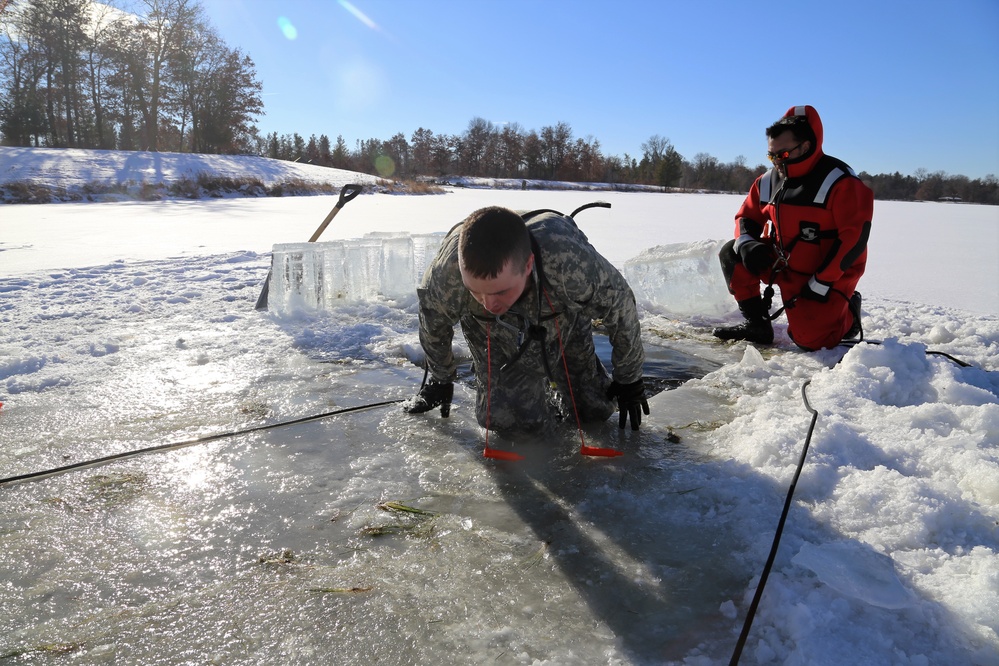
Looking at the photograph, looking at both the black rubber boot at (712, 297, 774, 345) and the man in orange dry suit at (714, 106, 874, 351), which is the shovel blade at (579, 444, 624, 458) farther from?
the black rubber boot at (712, 297, 774, 345)

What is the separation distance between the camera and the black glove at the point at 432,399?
9.27ft

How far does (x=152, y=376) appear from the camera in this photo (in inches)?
125

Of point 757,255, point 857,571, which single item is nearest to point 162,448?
point 857,571

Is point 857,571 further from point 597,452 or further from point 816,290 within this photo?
point 816,290

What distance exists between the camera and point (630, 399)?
2.64m

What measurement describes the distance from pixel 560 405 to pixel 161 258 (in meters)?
5.56

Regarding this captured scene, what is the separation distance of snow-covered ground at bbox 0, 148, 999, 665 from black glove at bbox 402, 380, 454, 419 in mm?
75

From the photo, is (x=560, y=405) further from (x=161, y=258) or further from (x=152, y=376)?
(x=161, y=258)

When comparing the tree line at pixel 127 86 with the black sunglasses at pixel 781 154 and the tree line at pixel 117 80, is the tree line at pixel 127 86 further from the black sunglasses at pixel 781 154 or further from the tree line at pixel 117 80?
the black sunglasses at pixel 781 154

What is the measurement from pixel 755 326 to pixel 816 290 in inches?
22.1

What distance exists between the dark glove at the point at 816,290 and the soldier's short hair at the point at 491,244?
256cm

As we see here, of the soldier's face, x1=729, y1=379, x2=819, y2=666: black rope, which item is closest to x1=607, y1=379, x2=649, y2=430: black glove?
x1=729, y1=379, x2=819, y2=666: black rope

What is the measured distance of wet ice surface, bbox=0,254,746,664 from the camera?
4.94 feet

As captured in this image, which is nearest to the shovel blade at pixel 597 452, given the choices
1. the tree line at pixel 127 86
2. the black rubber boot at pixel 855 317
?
the black rubber boot at pixel 855 317
